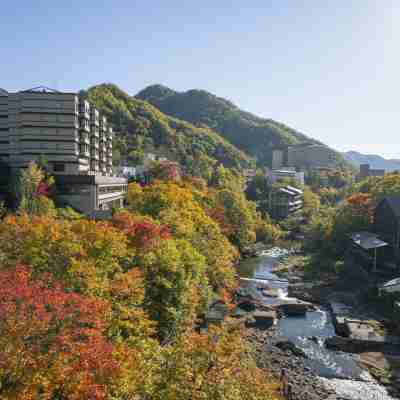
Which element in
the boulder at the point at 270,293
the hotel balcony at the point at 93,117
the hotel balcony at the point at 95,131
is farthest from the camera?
the hotel balcony at the point at 95,131

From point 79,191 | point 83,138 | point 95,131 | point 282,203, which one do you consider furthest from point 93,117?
point 282,203

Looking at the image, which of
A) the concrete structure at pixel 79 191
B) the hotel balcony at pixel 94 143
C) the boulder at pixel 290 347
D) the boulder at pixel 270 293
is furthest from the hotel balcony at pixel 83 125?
the boulder at pixel 290 347

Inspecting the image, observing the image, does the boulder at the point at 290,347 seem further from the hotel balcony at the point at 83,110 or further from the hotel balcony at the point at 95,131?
the hotel balcony at the point at 95,131

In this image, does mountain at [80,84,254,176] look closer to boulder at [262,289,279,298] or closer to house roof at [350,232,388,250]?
house roof at [350,232,388,250]

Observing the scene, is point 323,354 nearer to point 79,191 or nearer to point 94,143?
point 79,191

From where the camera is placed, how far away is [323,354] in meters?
27.1

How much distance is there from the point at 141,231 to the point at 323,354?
15997mm

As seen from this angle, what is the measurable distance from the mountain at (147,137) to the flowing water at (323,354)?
213ft

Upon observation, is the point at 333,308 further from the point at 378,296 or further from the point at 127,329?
the point at 127,329

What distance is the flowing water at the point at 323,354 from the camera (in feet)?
73.9

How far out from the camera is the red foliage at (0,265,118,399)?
10.5 metres

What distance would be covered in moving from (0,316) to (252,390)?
25.7 ft

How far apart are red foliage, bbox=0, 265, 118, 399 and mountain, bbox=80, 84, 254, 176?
3499 inches

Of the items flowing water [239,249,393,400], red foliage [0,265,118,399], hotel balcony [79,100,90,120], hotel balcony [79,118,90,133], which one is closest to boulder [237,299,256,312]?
flowing water [239,249,393,400]
